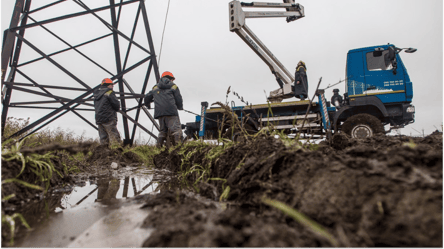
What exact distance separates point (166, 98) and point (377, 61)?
553 centimetres

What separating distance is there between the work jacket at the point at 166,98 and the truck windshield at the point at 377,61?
5.06 m

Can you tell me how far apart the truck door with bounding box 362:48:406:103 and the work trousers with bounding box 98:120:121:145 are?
6.50 metres

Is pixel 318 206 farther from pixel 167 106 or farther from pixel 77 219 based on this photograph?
pixel 167 106

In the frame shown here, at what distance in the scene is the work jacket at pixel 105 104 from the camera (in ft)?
17.4

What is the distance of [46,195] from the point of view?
1400 mm

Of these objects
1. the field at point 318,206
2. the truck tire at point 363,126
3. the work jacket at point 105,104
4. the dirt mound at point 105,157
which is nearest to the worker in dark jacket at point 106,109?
the work jacket at point 105,104

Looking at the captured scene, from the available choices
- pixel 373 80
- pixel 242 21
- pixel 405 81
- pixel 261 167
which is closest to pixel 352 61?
pixel 373 80

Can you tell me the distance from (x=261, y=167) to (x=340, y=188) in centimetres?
41

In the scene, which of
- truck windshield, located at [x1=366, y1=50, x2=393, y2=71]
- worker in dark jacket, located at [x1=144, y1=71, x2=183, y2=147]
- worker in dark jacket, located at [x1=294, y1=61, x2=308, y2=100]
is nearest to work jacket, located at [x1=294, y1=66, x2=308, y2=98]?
worker in dark jacket, located at [x1=294, y1=61, x2=308, y2=100]

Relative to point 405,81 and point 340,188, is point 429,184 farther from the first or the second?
point 405,81

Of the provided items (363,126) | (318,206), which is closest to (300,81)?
(363,126)

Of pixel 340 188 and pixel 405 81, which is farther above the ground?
pixel 405 81

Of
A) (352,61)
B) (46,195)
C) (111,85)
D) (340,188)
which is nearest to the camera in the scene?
(340,188)

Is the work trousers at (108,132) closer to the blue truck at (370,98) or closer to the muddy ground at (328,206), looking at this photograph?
the blue truck at (370,98)
